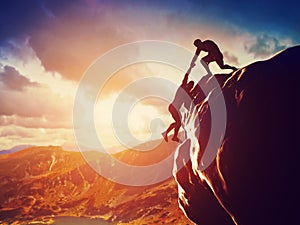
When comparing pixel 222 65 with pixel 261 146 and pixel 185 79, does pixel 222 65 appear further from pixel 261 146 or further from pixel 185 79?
pixel 261 146

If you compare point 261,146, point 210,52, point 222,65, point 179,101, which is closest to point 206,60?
point 210,52

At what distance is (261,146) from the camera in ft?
50.1

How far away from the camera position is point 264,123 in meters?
15.4

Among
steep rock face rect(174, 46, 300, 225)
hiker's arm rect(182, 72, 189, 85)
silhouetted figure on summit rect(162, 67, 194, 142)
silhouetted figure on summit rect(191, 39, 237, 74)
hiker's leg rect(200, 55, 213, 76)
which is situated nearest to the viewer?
steep rock face rect(174, 46, 300, 225)

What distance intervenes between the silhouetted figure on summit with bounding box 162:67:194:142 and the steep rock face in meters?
6.85

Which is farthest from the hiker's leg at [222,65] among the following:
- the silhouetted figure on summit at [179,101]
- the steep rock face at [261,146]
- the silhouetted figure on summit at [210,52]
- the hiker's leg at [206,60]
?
the steep rock face at [261,146]

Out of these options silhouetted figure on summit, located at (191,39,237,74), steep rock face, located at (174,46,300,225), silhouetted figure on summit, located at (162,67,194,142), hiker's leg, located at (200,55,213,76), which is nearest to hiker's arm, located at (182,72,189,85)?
silhouetted figure on summit, located at (162,67,194,142)

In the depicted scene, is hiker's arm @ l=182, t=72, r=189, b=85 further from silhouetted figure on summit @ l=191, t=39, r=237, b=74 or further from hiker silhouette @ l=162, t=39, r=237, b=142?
silhouetted figure on summit @ l=191, t=39, r=237, b=74

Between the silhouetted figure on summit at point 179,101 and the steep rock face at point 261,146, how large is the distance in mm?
6848

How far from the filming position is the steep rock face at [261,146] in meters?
14.7

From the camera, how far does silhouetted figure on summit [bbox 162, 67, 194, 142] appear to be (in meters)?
24.8

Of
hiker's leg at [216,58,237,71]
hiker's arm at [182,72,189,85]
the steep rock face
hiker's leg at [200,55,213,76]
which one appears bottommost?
the steep rock face

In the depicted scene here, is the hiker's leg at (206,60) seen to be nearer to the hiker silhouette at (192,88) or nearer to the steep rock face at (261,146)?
the hiker silhouette at (192,88)

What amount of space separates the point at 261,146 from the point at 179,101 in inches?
427
